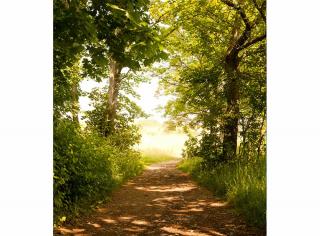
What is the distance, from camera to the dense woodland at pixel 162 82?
6160mm

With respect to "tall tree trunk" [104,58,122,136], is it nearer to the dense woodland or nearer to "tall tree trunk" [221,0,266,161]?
the dense woodland

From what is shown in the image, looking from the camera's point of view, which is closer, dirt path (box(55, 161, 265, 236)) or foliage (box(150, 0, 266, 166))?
dirt path (box(55, 161, 265, 236))

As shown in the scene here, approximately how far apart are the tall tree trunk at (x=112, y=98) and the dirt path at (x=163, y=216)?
5.62 metres

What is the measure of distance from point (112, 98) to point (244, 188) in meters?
9.86

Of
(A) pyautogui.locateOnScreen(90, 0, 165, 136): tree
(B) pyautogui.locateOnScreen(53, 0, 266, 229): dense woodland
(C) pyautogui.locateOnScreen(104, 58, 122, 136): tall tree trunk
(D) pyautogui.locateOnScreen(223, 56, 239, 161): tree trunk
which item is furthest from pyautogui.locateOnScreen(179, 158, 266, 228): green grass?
(C) pyautogui.locateOnScreen(104, 58, 122, 136): tall tree trunk

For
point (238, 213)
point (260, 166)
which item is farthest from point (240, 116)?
point (238, 213)

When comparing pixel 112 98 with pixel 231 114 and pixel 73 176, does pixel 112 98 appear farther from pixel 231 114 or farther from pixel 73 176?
pixel 73 176

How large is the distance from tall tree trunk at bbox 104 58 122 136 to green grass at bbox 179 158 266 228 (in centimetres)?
587

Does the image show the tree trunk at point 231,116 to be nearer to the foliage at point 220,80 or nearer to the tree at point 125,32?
the foliage at point 220,80

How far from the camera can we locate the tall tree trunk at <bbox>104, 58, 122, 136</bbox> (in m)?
15.5

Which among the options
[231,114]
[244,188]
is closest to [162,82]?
[231,114]
